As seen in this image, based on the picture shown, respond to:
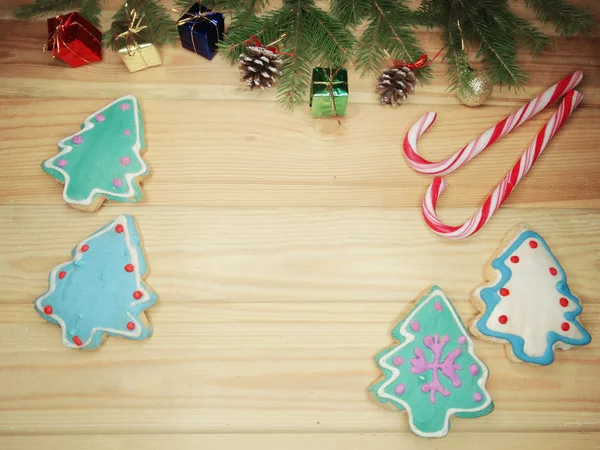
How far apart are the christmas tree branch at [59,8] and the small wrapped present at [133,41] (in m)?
0.13

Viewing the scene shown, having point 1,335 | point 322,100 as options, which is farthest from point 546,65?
point 1,335

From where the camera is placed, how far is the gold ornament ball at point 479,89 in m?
1.44

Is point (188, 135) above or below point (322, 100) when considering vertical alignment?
below

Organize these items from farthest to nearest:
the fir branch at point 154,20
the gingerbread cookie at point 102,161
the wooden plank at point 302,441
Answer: the fir branch at point 154,20 < the gingerbread cookie at point 102,161 < the wooden plank at point 302,441

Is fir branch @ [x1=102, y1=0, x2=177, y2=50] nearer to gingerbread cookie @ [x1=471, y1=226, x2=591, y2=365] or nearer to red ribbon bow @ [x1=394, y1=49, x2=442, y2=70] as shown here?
red ribbon bow @ [x1=394, y1=49, x2=442, y2=70]

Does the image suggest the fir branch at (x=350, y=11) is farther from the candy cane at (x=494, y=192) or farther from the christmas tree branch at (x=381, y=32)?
the candy cane at (x=494, y=192)

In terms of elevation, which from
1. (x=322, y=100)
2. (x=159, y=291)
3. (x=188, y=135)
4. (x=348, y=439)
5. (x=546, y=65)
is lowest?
(x=348, y=439)

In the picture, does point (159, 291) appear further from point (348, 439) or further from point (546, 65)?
point (546, 65)

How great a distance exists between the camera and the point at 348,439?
1277 millimetres

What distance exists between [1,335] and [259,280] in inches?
26.3

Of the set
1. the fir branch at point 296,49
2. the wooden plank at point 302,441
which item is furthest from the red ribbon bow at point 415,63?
the wooden plank at point 302,441

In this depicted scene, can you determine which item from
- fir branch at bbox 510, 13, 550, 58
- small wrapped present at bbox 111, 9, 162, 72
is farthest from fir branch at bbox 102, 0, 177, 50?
fir branch at bbox 510, 13, 550, 58

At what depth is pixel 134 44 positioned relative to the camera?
4.63ft

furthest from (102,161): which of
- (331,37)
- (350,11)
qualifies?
(350,11)
